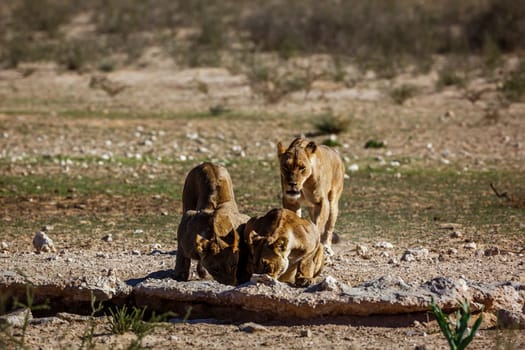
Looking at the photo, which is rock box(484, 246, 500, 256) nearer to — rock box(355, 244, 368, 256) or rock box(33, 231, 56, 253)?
rock box(355, 244, 368, 256)

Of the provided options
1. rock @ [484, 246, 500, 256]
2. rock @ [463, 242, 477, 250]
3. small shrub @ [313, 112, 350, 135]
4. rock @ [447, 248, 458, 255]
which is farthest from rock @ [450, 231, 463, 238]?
small shrub @ [313, 112, 350, 135]

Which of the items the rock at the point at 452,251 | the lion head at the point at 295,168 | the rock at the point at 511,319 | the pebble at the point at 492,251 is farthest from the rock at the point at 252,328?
the pebble at the point at 492,251

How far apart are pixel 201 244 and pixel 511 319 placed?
254 centimetres

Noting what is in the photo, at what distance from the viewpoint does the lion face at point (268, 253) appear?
27.8 feet

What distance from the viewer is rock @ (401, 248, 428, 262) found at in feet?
34.5

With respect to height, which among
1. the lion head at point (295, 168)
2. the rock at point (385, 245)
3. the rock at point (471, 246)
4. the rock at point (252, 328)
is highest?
the lion head at point (295, 168)

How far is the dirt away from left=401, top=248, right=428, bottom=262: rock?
17 cm

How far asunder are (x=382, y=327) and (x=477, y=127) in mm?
13721

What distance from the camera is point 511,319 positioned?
8.06 meters

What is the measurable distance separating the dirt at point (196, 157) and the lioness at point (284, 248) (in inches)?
21.2

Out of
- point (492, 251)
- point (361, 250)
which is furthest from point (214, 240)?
point (492, 251)

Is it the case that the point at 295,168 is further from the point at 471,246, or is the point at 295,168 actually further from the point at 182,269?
the point at 471,246

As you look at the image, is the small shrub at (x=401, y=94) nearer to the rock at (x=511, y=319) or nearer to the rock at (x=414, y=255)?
the rock at (x=414, y=255)

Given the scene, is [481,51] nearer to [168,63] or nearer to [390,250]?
[168,63]
